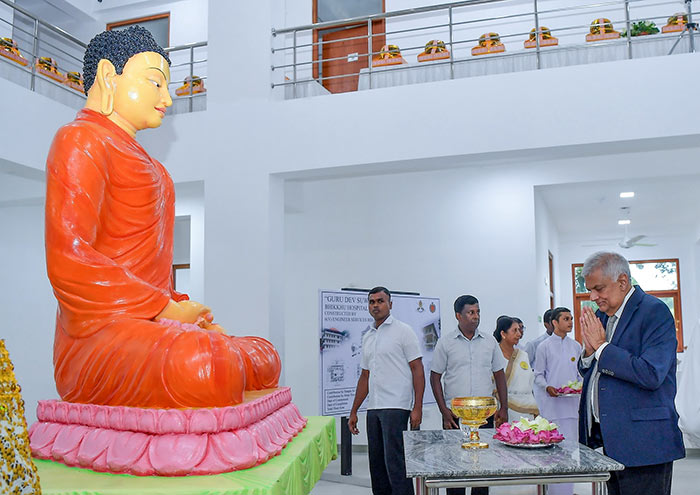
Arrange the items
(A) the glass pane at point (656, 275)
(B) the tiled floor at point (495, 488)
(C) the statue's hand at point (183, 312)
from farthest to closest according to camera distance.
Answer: (A) the glass pane at point (656, 275) < (B) the tiled floor at point (495, 488) < (C) the statue's hand at point (183, 312)

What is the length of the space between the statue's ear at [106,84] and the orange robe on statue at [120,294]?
0.05 metres

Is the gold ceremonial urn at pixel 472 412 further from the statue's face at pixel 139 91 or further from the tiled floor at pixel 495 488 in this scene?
the tiled floor at pixel 495 488

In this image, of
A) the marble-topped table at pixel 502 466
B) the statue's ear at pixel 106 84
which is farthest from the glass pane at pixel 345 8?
the marble-topped table at pixel 502 466

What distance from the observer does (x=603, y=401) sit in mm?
2807

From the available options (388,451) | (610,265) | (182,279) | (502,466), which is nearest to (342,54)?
(182,279)

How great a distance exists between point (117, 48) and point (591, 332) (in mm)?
2401

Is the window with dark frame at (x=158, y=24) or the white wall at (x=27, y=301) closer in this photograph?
the white wall at (x=27, y=301)

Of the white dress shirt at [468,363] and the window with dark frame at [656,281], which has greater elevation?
the window with dark frame at [656,281]

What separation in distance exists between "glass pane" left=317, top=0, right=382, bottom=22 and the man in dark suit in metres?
7.22

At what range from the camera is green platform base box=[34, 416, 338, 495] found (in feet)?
6.07

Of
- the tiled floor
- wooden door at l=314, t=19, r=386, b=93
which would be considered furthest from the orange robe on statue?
wooden door at l=314, t=19, r=386, b=93

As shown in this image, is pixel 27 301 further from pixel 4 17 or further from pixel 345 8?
pixel 345 8

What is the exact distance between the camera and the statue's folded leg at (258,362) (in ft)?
8.77

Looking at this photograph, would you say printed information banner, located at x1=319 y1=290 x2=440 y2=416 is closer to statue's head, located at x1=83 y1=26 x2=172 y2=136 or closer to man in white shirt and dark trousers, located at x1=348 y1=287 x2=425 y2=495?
man in white shirt and dark trousers, located at x1=348 y1=287 x2=425 y2=495
